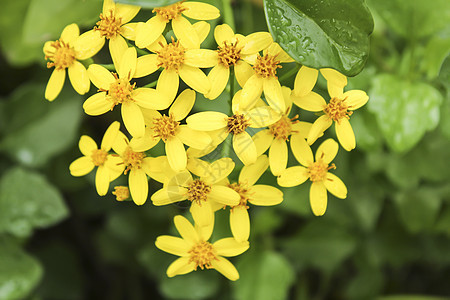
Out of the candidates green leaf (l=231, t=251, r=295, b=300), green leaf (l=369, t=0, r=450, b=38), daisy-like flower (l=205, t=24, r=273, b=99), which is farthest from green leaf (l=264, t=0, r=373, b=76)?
green leaf (l=231, t=251, r=295, b=300)

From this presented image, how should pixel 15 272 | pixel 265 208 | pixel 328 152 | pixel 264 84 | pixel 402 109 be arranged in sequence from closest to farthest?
A: 1. pixel 264 84
2. pixel 328 152
3. pixel 402 109
4. pixel 15 272
5. pixel 265 208

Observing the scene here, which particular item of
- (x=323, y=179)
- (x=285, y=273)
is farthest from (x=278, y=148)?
(x=285, y=273)

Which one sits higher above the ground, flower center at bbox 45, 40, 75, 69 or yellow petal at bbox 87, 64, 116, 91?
flower center at bbox 45, 40, 75, 69

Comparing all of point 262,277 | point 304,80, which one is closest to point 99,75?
point 304,80

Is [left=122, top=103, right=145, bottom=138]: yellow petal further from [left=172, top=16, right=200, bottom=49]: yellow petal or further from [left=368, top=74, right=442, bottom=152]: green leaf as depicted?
[left=368, top=74, right=442, bottom=152]: green leaf

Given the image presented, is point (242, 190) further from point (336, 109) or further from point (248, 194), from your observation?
point (336, 109)

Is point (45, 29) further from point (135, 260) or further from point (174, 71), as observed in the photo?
point (135, 260)

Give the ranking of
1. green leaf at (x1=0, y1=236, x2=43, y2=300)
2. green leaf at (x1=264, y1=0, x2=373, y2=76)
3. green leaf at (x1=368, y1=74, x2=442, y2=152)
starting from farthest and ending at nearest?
1. green leaf at (x1=0, y1=236, x2=43, y2=300)
2. green leaf at (x1=368, y1=74, x2=442, y2=152)
3. green leaf at (x1=264, y1=0, x2=373, y2=76)

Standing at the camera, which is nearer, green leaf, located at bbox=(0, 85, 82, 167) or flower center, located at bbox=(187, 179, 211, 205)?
flower center, located at bbox=(187, 179, 211, 205)
